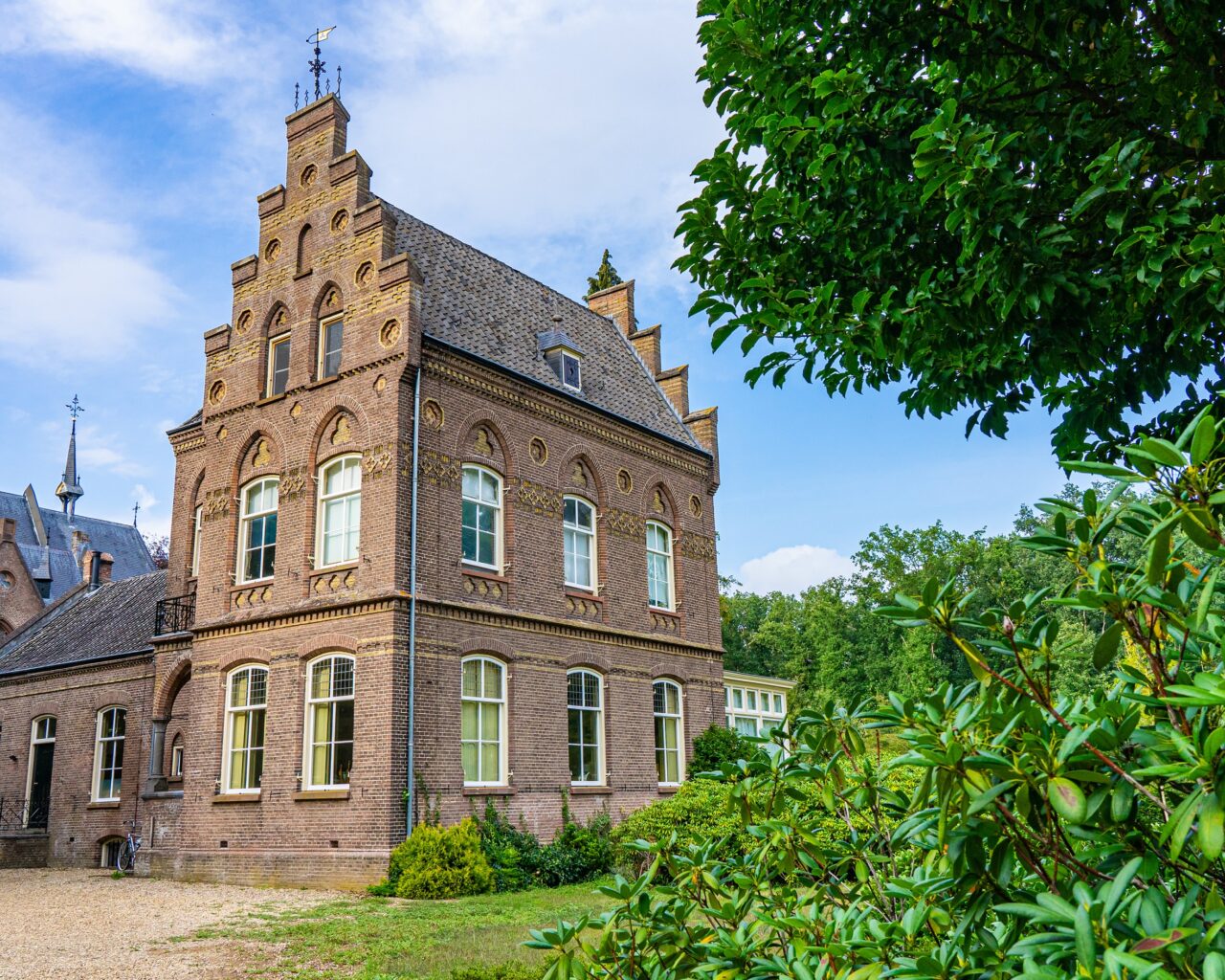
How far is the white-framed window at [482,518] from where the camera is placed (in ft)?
63.9

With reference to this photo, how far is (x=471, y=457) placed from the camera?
19703 mm

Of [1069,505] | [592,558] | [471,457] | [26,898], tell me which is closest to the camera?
[1069,505]

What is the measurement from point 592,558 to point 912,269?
16368 millimetres

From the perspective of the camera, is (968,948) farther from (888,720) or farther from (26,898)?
(26,898)

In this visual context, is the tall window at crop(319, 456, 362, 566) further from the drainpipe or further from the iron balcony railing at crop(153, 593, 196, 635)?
the iron balcony railing at crop(153, 593, 196, 635)

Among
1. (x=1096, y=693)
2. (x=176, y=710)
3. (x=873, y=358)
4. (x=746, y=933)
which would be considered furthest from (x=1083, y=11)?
(x=176, y=710)

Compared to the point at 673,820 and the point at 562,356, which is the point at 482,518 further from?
the point at 673,820

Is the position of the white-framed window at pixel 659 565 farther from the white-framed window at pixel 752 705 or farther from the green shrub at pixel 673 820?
the white-framed window at pixel 752 705

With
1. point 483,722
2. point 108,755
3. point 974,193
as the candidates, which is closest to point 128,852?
point 108,755

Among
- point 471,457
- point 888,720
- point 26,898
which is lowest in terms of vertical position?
point 26,898

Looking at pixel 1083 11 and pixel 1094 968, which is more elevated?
pixel 1083 11

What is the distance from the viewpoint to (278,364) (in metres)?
21.4

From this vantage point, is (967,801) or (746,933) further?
(746,933)

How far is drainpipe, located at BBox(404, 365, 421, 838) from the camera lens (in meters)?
17.0
